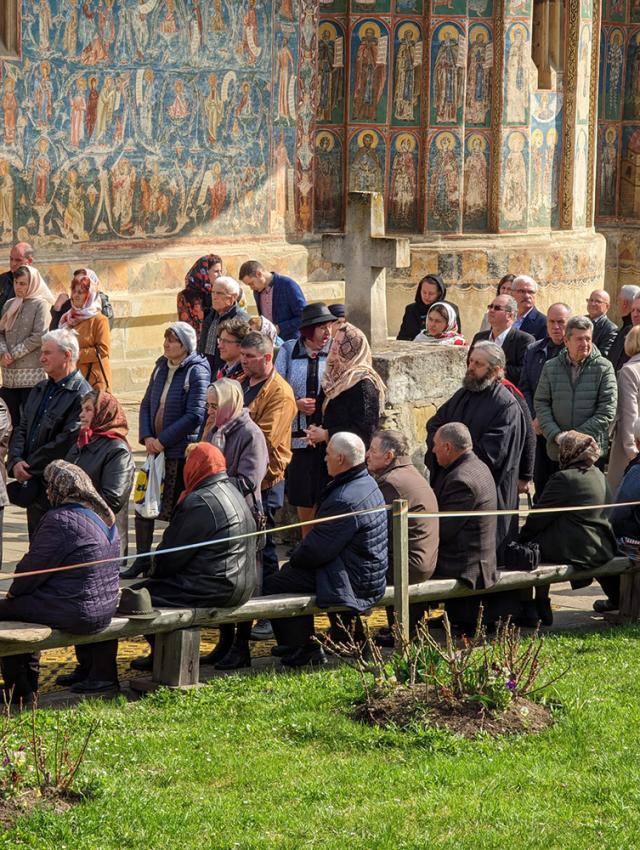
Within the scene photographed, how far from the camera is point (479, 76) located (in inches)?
798

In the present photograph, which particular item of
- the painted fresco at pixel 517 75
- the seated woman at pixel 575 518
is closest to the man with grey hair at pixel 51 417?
the seated woman at pixel 575 518

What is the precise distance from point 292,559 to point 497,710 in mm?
1534

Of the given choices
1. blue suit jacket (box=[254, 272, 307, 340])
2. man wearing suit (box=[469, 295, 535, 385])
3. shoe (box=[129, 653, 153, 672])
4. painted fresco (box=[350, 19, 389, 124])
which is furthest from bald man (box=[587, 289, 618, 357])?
painted fresco (box=[350, 19, 389, 124])

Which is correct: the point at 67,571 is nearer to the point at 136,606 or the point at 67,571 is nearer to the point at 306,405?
the point at 136,606

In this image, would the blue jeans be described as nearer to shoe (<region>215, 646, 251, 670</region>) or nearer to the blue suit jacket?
shoe (<region>215, 646, 251, 670</region>)

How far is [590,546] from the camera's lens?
923 cm

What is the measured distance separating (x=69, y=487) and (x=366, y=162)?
45.1ft

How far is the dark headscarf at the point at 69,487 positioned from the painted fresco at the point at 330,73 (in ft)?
44.4

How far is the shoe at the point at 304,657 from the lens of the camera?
838 centimetres

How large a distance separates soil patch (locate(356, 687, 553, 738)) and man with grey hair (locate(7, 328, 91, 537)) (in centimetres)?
297

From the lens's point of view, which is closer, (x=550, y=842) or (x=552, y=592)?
(x=550, y=842)

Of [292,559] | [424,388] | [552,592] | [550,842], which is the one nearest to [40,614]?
[292,559]

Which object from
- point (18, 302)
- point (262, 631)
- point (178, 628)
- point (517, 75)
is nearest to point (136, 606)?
point (178, 628)

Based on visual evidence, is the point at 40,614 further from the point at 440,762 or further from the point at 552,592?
the point at 552,592
